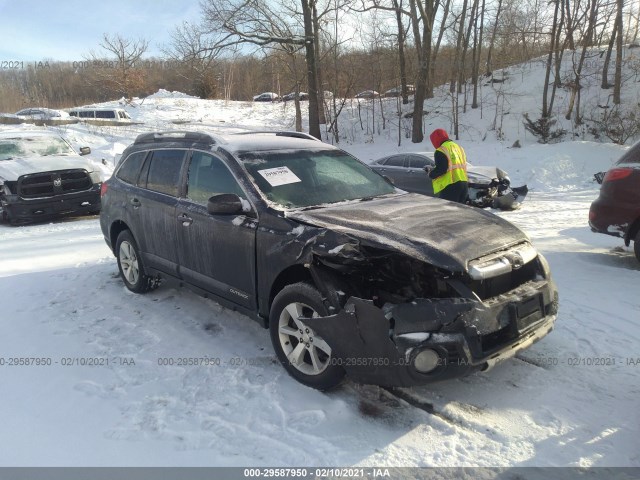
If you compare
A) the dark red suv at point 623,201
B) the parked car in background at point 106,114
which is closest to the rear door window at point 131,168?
the dark red suv at point 623,201

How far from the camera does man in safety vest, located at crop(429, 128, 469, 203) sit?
6859 mm

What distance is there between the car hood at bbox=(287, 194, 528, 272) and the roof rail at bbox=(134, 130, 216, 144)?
150 cm

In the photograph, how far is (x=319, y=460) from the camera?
2.61m

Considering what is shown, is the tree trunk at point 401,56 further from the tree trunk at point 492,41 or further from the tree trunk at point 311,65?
the tree trunk at point 492,41

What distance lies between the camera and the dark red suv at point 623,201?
18.5 ft

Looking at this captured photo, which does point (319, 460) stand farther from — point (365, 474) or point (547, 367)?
point (547, 367)

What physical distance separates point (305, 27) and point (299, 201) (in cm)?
2148

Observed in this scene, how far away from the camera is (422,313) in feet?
9.13

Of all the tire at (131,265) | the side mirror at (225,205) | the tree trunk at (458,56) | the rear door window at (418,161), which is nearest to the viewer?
the side mirror at (225,205)

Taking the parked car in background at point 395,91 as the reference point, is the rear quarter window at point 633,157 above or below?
below

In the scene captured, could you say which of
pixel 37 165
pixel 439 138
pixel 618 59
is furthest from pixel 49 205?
pixel 618 59

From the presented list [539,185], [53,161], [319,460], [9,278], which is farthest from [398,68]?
[319,460]

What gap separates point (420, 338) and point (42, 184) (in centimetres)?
936

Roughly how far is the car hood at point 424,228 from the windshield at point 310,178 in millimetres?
241
